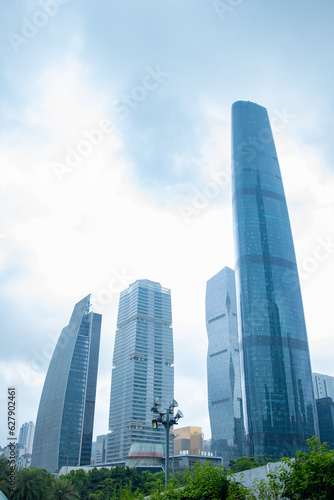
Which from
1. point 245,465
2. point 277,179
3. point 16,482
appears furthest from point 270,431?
point 16,482

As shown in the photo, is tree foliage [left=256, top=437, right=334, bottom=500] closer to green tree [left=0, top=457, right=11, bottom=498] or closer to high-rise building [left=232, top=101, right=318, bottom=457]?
green tree [left=0, top=457, right=11, bottom=498]

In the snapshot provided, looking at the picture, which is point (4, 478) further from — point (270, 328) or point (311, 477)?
point (270, 328)

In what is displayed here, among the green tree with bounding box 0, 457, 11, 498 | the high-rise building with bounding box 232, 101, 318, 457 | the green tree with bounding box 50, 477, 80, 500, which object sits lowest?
the green tree with bounding box 50, 477, 80, 500

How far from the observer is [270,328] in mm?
169750

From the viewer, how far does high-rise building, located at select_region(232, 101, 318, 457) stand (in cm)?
15988

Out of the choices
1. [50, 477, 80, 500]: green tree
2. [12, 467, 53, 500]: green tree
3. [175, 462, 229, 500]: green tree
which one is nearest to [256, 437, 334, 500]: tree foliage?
[175, 462, 229, 500]: green tree

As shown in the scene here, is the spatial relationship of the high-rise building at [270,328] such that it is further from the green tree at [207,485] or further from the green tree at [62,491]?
the green tree at [207,485]

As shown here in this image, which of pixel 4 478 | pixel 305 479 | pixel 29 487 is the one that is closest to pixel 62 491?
pixel 4 478

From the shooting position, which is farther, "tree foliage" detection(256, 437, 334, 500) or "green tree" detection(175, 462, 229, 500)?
"green tree" detection(175, 462, 229, 500)

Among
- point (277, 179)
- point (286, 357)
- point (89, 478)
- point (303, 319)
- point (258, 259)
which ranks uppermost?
point (277, 179)

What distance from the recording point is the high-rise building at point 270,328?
525 feet

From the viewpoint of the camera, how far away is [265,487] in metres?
15.8

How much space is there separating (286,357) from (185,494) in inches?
6276

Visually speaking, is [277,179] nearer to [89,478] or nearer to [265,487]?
[89,478]
